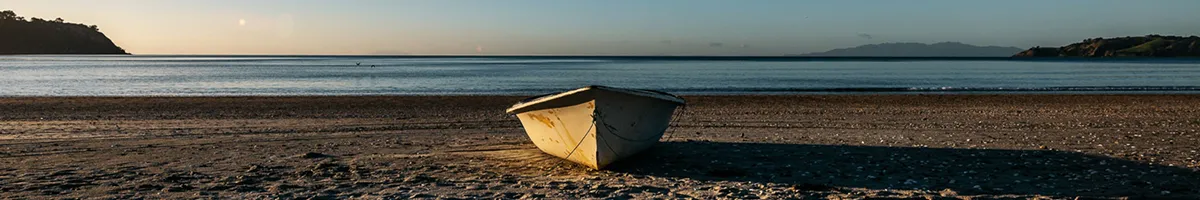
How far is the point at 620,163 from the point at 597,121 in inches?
38.6

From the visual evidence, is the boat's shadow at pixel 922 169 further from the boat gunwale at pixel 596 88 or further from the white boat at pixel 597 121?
the boat gunwale at pixel 596 88

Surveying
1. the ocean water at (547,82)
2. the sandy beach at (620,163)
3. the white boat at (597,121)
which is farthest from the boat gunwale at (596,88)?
the ocean water at (547,82)

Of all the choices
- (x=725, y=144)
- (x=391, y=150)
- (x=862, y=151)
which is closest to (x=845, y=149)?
(x=862, y=151)

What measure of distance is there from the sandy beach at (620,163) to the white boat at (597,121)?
27 cm

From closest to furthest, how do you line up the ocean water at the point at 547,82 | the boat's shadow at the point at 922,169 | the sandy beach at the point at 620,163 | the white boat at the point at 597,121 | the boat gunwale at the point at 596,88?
the sandy beach at the point at 620,163 → the boat's shadow at the point at 922,169 → the boat gunwale at the point at 596,88 → the white boat at the point at 597,121 → the ocean water at the point at 547,82

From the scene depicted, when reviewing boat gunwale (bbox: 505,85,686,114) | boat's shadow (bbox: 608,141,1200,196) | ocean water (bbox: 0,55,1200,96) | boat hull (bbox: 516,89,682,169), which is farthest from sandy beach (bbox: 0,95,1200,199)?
ocean water (bbox: 0,55,1200,96)

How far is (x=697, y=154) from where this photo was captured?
1196 centimetres

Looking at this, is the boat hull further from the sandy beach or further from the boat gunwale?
the sandy beach

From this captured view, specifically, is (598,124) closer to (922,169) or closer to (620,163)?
(620,163)

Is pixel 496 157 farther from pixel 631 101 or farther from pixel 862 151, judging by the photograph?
pixel 862 151

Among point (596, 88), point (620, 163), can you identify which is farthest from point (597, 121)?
point (620, 163)

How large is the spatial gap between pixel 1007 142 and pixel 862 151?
328 cm

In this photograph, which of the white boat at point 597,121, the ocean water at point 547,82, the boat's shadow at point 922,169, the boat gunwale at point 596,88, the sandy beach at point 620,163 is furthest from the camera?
the ocean water at point 547,82

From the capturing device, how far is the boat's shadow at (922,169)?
29.3ft
